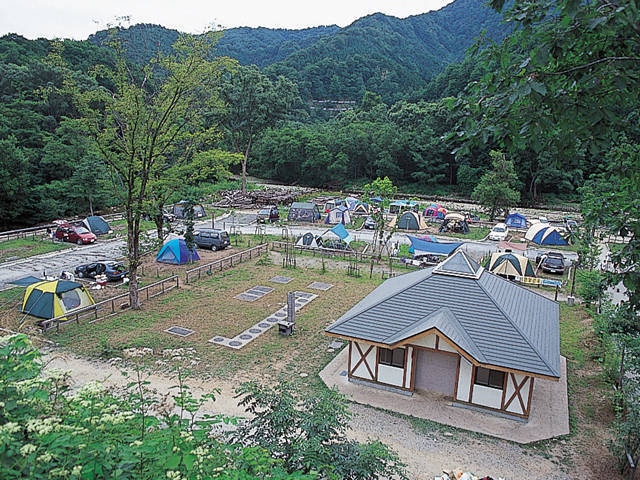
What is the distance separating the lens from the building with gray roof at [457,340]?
9.45 meters

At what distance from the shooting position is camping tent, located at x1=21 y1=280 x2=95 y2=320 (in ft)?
45.5

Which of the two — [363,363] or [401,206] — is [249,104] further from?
[363,363]

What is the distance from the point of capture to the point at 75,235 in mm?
24281

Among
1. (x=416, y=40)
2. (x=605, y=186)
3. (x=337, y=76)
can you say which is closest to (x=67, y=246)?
(x=605, y=186)

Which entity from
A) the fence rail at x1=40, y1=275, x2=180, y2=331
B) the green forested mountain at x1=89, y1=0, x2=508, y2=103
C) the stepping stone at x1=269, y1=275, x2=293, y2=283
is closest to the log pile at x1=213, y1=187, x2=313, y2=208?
the stepping stone at x1=269, y1=275, x2=293, y2=283

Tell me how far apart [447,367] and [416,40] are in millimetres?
118714

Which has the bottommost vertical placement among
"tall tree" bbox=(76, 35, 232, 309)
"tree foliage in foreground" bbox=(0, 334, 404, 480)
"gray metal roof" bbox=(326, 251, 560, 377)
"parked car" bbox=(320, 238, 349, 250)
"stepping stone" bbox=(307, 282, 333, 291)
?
"stepping stone" bbox=(307, 282, 333, 291)

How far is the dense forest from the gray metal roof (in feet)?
11.0

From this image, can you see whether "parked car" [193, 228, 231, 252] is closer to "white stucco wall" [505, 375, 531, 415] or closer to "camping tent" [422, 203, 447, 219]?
"white stucco wall" [505, 375, 531, 415]

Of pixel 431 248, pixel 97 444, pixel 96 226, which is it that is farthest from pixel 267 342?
pixel 96 226

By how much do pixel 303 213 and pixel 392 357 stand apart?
22743 millimetres

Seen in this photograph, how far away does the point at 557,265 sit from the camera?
69.7 ft

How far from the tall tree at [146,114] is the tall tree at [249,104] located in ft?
89.5

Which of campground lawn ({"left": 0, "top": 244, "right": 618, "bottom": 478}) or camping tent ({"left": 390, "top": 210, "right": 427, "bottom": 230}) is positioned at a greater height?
camping tent ({"left": 390, "top": 210, "right": 427, "bottom": 230})
